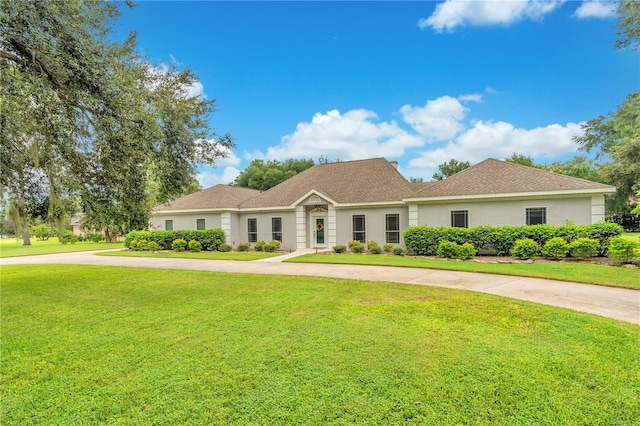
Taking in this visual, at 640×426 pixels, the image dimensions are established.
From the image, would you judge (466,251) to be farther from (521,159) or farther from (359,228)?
(521,159)

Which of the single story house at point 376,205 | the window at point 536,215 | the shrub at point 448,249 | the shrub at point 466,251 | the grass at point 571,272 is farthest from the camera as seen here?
the window at point 536,215

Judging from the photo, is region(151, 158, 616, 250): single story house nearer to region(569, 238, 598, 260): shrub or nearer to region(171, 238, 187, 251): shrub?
region(171, 238, 187, 251): shrub

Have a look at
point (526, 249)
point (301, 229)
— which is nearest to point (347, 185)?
point (301, 229)

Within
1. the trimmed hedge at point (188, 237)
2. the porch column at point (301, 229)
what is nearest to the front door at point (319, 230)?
the porch column at point (301, 229)

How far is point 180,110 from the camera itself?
26.9 ft

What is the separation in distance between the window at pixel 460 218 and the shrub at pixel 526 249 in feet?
9.23

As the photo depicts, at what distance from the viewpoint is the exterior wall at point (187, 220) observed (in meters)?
20.5

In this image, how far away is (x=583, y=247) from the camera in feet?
37.6

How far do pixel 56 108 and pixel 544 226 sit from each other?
1580 centimetres

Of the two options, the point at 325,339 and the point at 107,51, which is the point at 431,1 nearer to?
the point at 107,51

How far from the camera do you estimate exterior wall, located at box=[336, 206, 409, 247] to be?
55.0 ft

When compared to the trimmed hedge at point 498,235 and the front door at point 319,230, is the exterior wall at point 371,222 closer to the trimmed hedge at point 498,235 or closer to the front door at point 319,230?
the front door at point 319,230

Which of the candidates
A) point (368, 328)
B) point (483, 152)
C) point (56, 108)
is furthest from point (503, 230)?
point (483, 152)

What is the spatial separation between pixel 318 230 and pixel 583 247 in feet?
40.6
